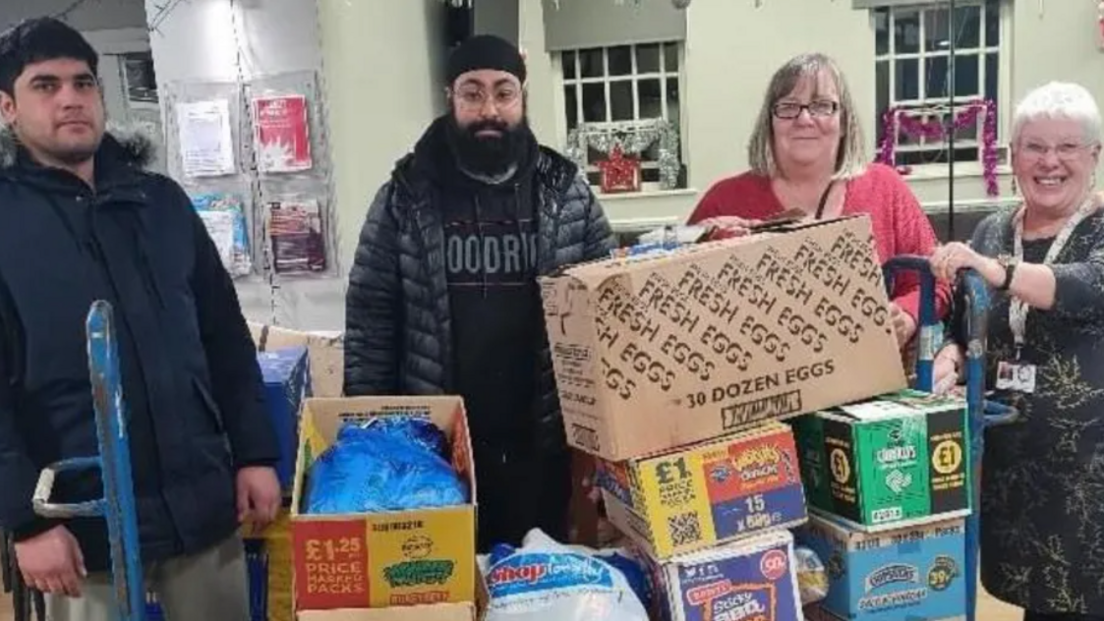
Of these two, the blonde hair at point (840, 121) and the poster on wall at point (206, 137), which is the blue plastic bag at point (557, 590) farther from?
the poster on wall at point (206, 137)

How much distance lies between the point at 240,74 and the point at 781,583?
8.86 feet

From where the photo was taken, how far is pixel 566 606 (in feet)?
4.65

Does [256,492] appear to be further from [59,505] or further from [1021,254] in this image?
[1021,254]

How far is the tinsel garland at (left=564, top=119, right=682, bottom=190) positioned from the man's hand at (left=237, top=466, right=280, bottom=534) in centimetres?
419

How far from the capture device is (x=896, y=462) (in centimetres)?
148

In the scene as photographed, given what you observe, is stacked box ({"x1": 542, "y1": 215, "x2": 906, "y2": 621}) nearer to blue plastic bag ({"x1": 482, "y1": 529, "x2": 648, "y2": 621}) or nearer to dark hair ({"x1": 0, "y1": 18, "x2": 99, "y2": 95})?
blue plastic bag ({"x1": 482, "y1": 529, "x2": 648, "y2": 621})

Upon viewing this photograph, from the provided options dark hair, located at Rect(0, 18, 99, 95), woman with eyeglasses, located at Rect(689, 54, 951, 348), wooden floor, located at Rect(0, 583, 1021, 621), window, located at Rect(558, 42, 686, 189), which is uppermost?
window, located at Rect(558, 42, 686, 189)

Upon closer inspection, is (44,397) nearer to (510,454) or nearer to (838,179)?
(510,454)

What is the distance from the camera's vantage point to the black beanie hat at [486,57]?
1.98 meters

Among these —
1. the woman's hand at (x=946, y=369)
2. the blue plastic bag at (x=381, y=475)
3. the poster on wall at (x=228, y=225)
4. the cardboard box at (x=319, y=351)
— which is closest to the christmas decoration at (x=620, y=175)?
the poster on wall at (x=228, y=225)

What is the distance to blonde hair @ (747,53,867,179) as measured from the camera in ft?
6.44

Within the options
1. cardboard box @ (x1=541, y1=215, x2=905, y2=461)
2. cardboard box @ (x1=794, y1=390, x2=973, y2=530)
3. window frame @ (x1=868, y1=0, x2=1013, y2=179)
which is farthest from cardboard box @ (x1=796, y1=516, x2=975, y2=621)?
window frame @ (x1=868, y1=0, x2=1013, y2=179)

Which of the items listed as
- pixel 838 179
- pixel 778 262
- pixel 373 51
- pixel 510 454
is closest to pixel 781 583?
pixel 778 262

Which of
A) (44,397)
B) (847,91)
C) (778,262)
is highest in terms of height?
(847,91)
